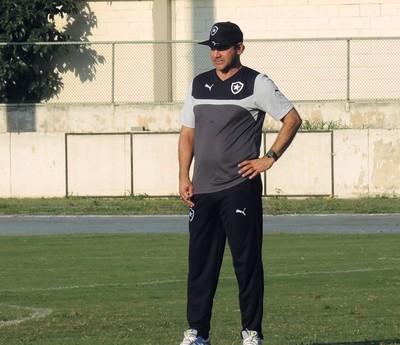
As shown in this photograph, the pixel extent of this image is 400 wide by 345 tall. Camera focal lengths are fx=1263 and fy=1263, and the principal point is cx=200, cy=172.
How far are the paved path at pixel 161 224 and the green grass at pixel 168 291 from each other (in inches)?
80.7

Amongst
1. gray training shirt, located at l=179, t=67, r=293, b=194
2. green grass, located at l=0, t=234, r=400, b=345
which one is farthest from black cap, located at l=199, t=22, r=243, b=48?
green grass, located at l=0, t=234, r=400, b=345

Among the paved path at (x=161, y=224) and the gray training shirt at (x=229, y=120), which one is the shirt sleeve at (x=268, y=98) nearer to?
the gray training shirt at (x=229, y=120)

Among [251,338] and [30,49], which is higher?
[30,49]

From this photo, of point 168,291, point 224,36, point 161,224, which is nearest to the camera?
point 224,36

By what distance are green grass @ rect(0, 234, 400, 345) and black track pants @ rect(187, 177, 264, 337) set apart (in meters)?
0.90

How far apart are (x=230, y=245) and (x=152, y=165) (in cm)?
2372

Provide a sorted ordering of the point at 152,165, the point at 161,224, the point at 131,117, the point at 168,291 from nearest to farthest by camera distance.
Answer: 1. the point at 168,291
2. the point at 161,224
3. the point at 152,165
4. the point at 131,117

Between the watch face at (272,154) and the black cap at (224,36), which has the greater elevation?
the black cap at (224,36)

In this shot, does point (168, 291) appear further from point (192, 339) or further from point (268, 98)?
point (268, 98)

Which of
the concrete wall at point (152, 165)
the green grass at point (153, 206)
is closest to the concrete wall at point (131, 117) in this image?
the concrete wall at point (152, 165)

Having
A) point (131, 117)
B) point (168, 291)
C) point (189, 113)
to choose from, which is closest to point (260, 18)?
point (131, 117)

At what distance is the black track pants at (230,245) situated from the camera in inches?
334

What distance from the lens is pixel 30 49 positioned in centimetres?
3550

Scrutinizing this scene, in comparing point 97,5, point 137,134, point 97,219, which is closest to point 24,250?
point 97,219
